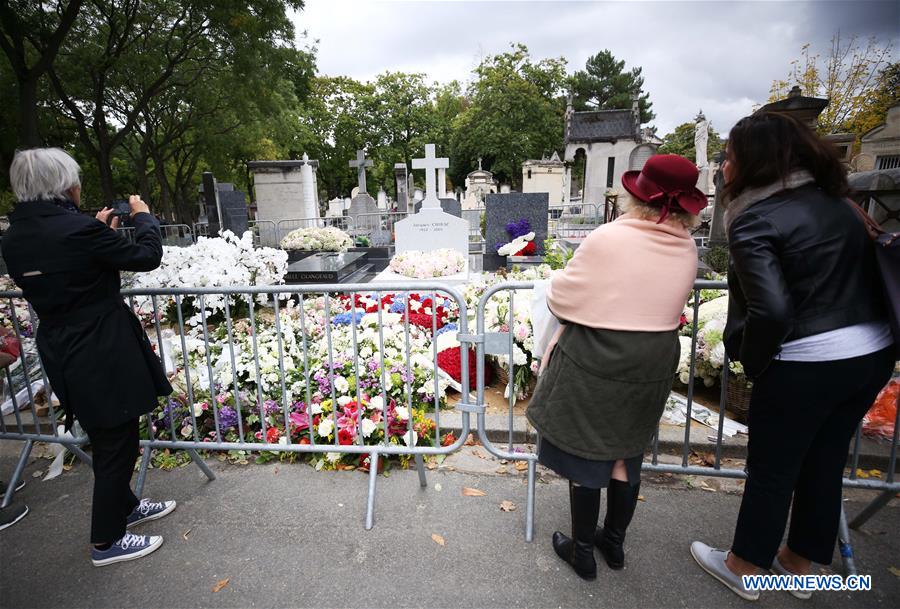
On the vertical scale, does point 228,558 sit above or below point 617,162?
below

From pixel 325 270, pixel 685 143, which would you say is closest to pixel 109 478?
pixel 325 270

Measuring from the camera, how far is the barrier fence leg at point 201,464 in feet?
9.62

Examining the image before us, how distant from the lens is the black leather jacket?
156cm

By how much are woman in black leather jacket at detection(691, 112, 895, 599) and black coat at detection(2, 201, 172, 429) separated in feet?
8.07

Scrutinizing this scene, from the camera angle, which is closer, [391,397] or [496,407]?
[391,397]

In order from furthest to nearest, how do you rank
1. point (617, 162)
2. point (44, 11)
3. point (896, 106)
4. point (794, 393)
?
point (617, 162) < point (896, 106) < point (44, 11) < point (794, 393)

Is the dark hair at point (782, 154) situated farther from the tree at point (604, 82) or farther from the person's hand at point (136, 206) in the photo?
the tree at point (604, 82)

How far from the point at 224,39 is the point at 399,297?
11531 millimetres

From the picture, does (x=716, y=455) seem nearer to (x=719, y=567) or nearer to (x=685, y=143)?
(x=719, y=567)

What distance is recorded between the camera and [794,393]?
1719 mm

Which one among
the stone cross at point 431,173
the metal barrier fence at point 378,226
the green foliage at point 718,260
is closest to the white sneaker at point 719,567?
the green foliage at point 718,260

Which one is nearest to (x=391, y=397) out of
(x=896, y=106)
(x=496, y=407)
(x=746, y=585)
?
(x=496, y=407)

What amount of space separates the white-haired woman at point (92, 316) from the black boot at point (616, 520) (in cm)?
219

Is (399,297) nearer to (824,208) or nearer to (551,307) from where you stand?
(551,307)
